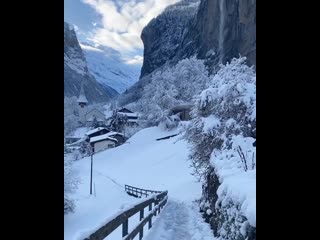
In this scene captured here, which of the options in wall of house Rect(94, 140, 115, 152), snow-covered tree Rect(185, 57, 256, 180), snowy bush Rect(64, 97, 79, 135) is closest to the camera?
snowy bush Rect(64, 97, 79, 135)

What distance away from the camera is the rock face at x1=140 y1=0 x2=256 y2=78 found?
3411 cm

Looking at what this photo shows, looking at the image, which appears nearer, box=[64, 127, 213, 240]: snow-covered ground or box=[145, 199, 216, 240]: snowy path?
box=[145, 199, 216, 240]: snowy path

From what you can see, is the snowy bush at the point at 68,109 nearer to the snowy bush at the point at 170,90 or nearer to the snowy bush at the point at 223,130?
the snowy bush at the point at 223,130

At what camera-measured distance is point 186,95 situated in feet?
100

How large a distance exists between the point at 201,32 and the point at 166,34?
13064 mm

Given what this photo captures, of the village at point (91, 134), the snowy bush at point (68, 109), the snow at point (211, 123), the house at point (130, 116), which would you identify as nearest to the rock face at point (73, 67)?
the snowy bush at point (68, 109)

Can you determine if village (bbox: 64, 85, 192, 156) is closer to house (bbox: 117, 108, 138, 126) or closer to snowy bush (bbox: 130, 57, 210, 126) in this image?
house (bbox: 117, 108, 138, 126)

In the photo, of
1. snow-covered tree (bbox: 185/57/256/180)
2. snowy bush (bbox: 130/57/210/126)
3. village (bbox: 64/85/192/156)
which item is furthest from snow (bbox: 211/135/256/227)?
snowy bush (bbox: 130/57/210/126)

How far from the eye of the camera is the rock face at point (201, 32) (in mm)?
34106

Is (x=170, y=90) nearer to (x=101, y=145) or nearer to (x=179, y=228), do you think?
(x=101, y=145)
